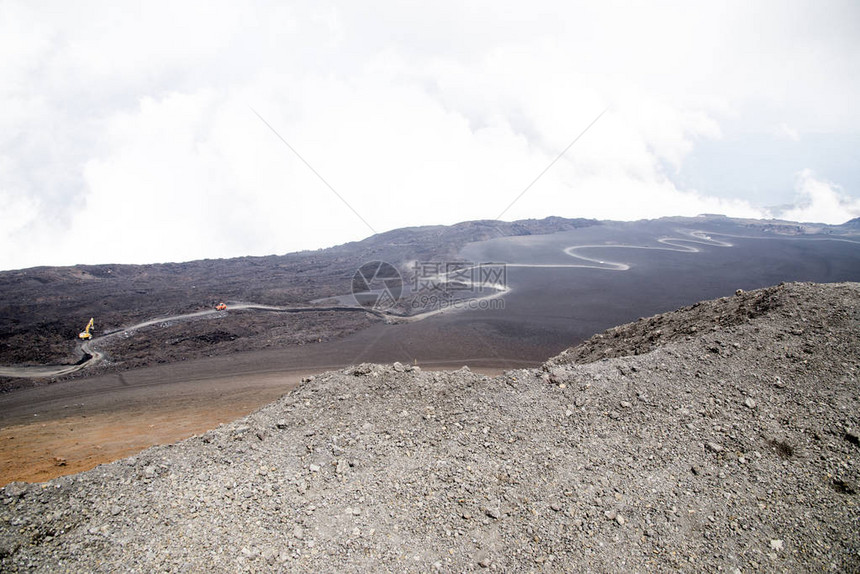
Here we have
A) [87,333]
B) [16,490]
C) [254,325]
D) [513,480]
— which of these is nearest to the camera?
[16,490]

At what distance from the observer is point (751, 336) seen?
26.9 feet

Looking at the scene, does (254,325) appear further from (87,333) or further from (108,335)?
(87,333)

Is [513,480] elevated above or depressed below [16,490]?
below

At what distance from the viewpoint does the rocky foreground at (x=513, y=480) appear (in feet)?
14.9

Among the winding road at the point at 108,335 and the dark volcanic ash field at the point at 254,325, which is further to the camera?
the winding road at the point at 108,335

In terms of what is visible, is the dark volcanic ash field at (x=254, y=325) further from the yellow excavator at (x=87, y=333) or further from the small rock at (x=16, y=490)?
the small rock at (x=16, y=490)

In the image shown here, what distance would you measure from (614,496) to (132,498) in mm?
6557

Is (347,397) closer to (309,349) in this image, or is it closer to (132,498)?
(132,498)

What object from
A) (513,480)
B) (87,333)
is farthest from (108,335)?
(513,480)

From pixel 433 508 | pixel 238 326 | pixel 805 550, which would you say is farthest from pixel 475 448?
pixel 238 326

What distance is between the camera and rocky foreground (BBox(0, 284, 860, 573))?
4531 millimetres

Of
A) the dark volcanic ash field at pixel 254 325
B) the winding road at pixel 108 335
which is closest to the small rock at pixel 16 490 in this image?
the dark volcanic ash field at pixel 254 325

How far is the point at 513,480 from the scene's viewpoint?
554cm

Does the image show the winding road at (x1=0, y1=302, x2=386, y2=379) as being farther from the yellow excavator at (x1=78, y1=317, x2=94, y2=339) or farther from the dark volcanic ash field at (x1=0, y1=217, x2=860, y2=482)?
the dark volcanic ash field at (x1=0, y1=217, x2=860, y2=482)
